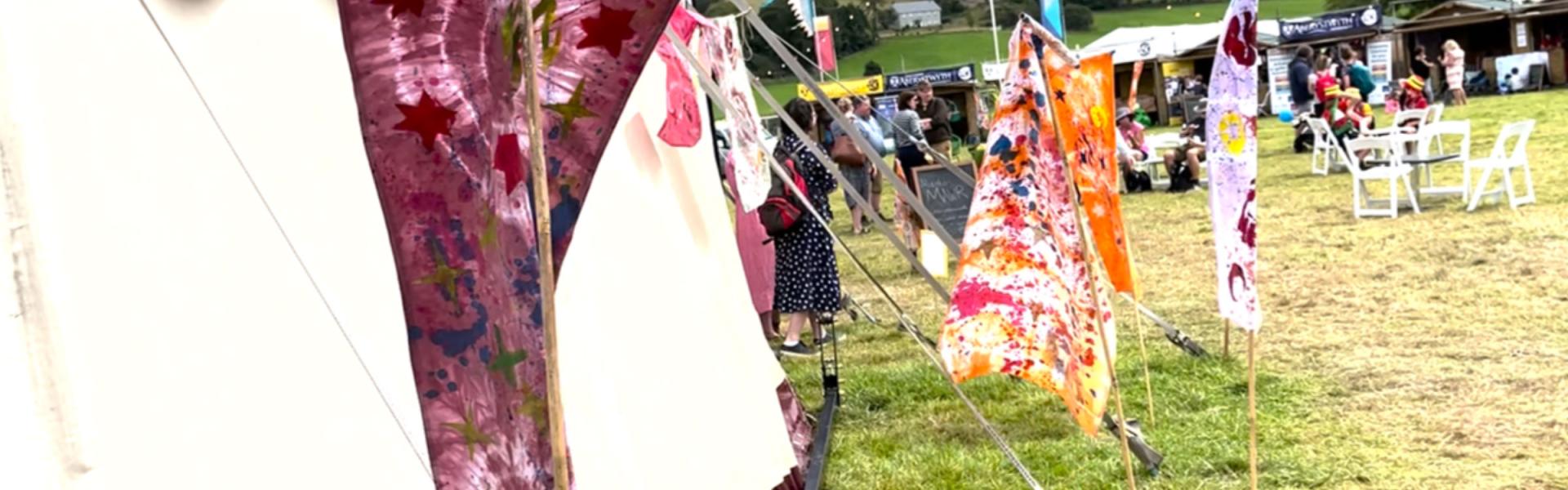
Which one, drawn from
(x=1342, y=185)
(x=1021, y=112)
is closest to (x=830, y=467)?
(x=1021, y=112)

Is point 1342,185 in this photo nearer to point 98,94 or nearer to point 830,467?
point 830,467

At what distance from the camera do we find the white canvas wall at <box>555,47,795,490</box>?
335 centimetres

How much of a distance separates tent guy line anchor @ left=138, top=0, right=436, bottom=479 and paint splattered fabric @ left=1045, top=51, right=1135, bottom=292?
10.1ft

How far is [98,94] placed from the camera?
1.59m

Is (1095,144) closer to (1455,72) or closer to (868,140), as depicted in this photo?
(868,140)

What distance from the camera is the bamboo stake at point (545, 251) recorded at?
4.25 feet

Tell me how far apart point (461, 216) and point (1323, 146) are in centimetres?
1500

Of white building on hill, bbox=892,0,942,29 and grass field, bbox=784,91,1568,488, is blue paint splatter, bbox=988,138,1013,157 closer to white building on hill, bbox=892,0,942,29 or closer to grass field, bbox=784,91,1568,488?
grass field, bbox=784,91,1568,488

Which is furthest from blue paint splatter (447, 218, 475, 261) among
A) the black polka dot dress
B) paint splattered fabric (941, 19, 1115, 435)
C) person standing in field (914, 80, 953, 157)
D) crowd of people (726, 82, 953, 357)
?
person standing in field (914, 80, 953, 157)

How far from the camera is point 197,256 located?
1728 mm

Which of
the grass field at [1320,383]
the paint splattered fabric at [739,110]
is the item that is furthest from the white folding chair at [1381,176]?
the paint splattered fabric at [739,110]

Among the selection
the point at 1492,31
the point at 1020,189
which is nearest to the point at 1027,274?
the point at 1020,189

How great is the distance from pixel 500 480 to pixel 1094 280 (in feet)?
9.14

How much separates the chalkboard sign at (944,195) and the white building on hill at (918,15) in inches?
2501
